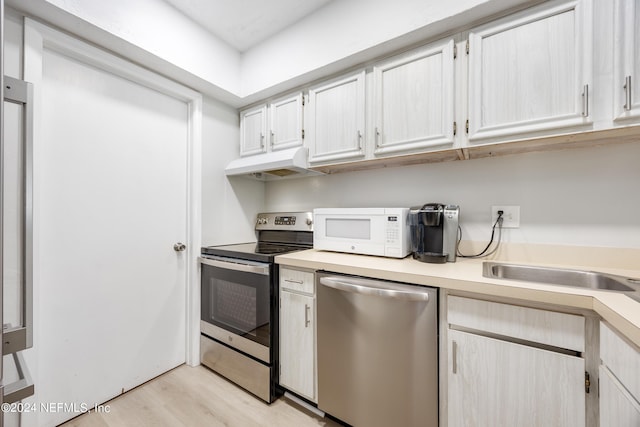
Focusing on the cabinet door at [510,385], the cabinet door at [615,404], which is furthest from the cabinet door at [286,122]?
the cabinet door at [615,404]

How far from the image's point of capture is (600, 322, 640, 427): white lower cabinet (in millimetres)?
710

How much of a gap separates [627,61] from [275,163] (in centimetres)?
171

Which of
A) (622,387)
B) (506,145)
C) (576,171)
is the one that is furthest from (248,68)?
(622,387)

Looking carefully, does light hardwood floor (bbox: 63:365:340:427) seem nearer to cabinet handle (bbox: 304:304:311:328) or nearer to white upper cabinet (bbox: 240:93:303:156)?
cabinet handle (bbox: 304:304:311:328)

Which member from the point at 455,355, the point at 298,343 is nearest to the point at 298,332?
the point at 298,343

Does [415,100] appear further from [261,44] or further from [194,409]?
[194,409]

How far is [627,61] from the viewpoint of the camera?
1.03 metres

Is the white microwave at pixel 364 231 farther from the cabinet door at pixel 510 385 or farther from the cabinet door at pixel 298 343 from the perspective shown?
the cabinet door at pixel 510 385

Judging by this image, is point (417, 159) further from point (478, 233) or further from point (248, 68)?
point (248, 68)

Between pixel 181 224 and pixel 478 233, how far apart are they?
202cm

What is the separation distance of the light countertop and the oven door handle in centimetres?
11

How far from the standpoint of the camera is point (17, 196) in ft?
4.29

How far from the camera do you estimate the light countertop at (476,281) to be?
0.79 meters

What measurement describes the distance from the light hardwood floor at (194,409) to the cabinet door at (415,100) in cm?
161
